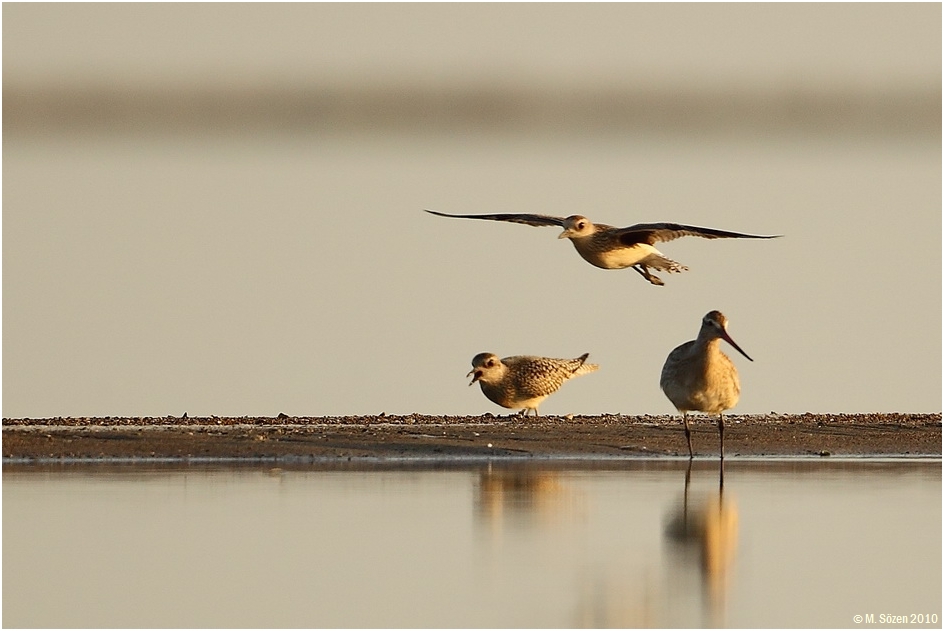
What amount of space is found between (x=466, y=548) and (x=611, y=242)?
7386 mm

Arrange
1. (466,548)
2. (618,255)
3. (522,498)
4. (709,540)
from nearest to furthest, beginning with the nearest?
(466,548) → (709,540) → (522,498) → (618,255)

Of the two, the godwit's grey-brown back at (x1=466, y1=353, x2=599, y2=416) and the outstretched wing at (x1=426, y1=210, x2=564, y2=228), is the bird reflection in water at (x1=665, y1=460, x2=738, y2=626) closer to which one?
the outstretched wing at (x1=426, y1=210, x2=564, y2=228)

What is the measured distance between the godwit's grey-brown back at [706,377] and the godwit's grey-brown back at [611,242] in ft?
1.97

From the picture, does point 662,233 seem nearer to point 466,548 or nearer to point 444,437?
point 444,437

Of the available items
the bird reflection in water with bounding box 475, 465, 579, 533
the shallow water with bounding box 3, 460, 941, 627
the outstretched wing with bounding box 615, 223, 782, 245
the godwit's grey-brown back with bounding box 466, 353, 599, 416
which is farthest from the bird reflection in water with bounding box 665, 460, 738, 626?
the godwit's grey-brown back with bounding box 466, 353, 599, 416

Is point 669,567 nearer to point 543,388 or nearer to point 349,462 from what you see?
point 349,462

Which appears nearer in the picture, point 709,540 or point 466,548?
point 466,548

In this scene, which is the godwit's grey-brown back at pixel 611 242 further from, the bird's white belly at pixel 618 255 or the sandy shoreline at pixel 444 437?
the sandy shoreline at pixel 444 437

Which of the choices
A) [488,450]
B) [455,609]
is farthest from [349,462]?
[455,609]

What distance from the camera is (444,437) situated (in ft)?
51.2

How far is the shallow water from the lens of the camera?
321 inches

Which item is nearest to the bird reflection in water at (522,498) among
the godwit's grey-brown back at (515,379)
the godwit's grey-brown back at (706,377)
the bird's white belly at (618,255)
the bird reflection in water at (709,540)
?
the bird reflection in water at (709,540)

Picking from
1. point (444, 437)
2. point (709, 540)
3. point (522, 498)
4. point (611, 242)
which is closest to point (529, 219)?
point (611, 242)

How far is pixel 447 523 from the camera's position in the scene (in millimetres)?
10758
